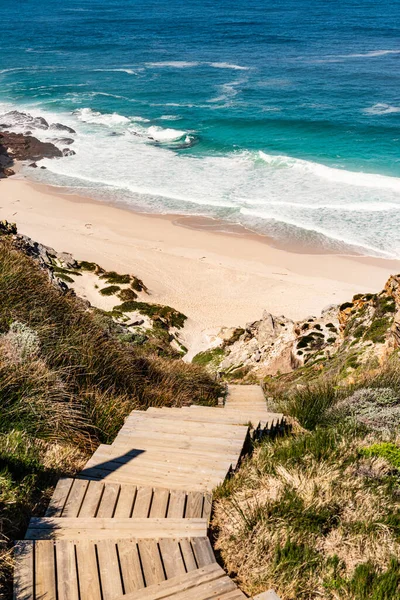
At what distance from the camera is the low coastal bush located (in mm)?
5066

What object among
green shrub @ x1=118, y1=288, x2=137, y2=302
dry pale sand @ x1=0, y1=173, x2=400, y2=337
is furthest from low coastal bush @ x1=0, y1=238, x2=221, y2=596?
green shrub @ x1=118, y1=288, x2=137, y2=302

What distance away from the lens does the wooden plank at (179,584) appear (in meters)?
3.74

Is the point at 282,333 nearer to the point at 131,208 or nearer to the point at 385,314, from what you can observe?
the point at 385,314

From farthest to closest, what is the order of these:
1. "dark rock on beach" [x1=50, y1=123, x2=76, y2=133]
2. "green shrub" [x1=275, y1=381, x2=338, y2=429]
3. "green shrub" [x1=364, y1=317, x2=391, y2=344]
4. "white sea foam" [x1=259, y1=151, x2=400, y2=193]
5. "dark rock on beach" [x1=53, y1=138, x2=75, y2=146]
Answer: "dark rock on beach" [x1=50, y1=123, x2=76, y2=133] < "dark rock on beach" [x1=53, y1=138, x2=75, y2=146] < "white sea foam" [x1=259, y1=151, x2=400, y2=193] < "green shrub" [x1=364, y1=317, x2=391, y2=344] < "green shrub" [x1=275, y1=381, x2=338, y2=429]

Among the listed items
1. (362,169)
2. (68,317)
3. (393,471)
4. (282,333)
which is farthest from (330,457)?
(362,169)

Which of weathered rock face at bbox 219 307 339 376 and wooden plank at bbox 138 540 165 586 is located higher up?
wooden plank at bbox 138 540 165 586

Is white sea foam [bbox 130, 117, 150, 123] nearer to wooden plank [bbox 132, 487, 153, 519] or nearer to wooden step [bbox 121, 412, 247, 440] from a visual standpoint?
wooden step [bbox 121, 412, 247, 440]

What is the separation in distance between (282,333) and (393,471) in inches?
484

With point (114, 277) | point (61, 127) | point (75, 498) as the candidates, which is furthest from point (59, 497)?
point (61, 127)

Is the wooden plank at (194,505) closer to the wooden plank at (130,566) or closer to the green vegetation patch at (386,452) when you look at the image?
the wooden plank at (130,566)

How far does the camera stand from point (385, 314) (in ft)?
45.4

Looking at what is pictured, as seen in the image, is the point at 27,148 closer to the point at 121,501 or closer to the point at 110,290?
the point at 110,290

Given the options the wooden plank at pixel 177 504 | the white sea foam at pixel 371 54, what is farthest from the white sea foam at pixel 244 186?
the white sea foam at pixel 371 54

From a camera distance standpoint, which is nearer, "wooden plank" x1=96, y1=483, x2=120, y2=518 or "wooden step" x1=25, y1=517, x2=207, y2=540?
"wooden step" x1=25, y1=517, x2=207, y2=540
